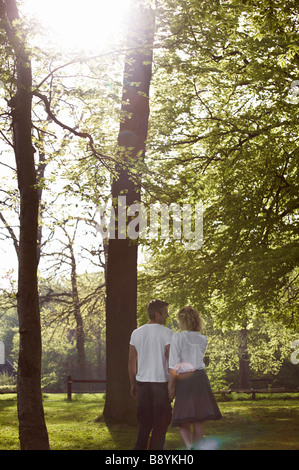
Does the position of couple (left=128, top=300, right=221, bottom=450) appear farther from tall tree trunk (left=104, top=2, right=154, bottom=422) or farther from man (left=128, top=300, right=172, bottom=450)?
tall tree trunk (left=104, top=2, right=154, bottom=422)

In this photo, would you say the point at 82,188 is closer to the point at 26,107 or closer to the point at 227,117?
the point at 26,107

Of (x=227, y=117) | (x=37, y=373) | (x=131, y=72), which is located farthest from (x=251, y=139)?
(x=37, y=373)

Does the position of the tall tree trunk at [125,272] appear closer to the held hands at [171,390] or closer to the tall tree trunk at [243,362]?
the held hands at [171,390]

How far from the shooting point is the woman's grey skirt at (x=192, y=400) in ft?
21.3

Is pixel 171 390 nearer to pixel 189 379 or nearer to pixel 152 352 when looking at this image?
pixel 189 379

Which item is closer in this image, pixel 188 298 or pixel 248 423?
pixel 248 423

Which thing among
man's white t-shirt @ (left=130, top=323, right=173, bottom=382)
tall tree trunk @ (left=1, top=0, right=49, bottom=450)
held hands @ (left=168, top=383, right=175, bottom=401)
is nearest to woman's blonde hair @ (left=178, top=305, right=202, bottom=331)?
man's white t-shirt @ (left=130, top=323, right=173, bottom=382)

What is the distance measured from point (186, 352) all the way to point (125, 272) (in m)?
6.38

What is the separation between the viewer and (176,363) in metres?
6.38

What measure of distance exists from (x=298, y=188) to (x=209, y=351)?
24802 millimetres

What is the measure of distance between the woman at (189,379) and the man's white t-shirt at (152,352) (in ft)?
0.41

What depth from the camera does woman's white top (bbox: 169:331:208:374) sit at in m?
6.39

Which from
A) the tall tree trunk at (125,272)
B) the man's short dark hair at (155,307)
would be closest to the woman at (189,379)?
the man's short dark hair at (155,307)

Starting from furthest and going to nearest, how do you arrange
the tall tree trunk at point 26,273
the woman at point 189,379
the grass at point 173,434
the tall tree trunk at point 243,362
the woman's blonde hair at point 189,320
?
the tall tree trunk at point 243,362 → the grass at point 173,434 → the tall tree trunk at point 26,273 → the woman's blonde hair at point 189,320 → the woman at point 189,379
